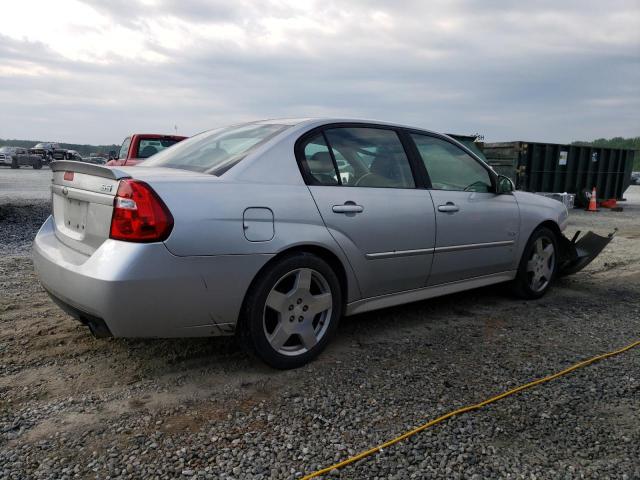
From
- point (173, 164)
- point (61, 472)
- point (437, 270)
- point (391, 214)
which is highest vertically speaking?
point (173, 164)

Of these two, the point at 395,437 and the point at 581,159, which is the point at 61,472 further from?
the point at 581,159

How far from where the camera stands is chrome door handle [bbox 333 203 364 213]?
3.32 meters

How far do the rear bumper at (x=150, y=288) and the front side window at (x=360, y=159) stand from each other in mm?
824

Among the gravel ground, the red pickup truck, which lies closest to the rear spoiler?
the gravel ground

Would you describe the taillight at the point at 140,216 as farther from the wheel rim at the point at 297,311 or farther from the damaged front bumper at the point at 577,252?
the damaged front bumper at the point at 577,252

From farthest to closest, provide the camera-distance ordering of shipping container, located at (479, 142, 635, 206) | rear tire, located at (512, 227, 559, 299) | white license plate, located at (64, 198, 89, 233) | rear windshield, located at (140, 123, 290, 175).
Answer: shipping container, located at (479, 142, 635, 206) < rear tire, located at (512, 227, 559, 299) < rear windshield, located at (140, 123, 290, 175) < white license plate, located at (64, 198, 89, 233)

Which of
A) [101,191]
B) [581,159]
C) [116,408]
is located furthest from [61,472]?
[581,159]

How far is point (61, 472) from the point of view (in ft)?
7.05

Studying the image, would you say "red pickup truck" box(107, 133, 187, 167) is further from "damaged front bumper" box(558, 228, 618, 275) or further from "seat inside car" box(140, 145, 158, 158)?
"damaged front bumper" box(558, 228, 618, 275)

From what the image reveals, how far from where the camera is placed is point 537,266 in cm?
493

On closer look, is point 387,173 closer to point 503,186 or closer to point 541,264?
point 503,186

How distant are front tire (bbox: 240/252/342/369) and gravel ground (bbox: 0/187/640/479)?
0.13 meters

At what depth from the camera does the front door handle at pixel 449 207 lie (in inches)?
156

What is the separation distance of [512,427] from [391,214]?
1565 mm
